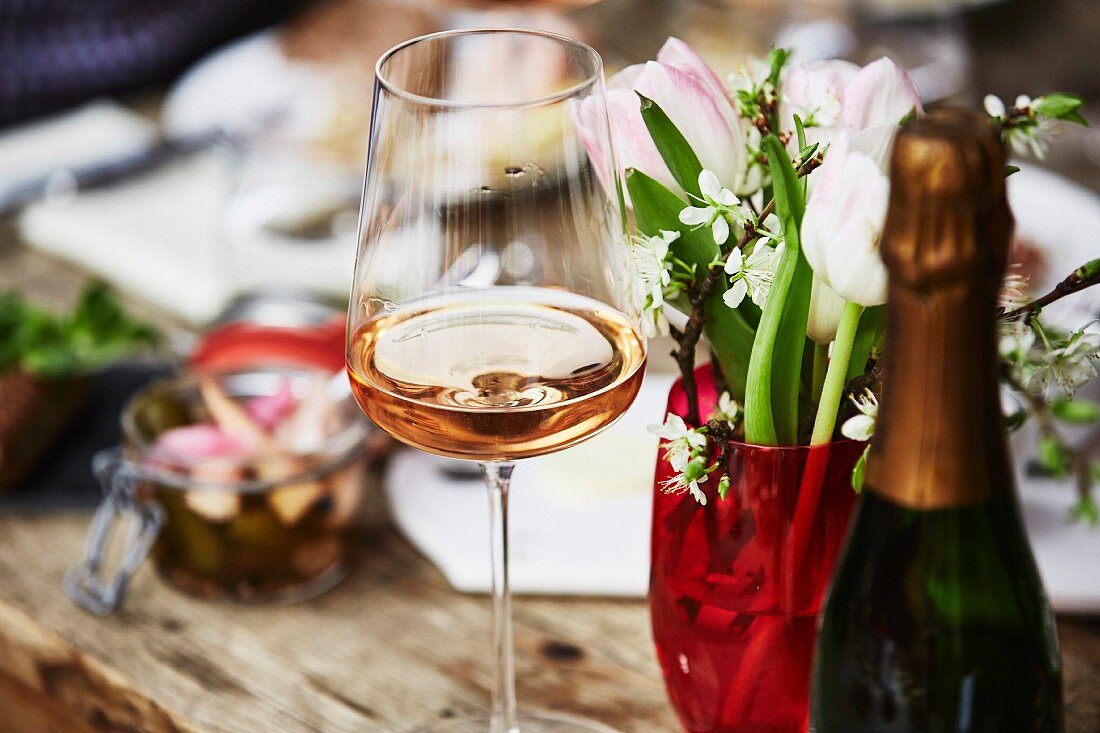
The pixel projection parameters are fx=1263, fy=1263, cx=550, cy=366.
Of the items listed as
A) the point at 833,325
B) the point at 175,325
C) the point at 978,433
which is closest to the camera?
the point at 978,433

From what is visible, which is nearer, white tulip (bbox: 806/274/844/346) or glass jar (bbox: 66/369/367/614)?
white tulip (bbox: 806/274/844/346)

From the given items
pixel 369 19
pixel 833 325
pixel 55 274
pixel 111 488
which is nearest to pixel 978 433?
pixel 833 325

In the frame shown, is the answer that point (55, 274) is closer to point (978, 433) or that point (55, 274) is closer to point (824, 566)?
point (824, 566)

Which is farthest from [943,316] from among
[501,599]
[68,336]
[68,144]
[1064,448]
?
[68,144]

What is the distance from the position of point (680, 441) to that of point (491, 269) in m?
0.11

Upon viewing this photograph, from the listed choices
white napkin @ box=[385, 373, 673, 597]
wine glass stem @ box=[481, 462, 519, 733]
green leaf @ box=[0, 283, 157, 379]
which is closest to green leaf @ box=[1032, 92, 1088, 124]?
wine glass stem @ box=[481, 462, 519, 733]

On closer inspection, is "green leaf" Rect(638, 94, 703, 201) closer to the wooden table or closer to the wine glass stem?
the wine glass stem

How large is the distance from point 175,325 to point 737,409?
746mm

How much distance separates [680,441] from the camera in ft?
1.69

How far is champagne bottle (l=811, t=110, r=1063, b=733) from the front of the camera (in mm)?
358

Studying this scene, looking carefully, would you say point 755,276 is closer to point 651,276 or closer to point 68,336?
point 651,276

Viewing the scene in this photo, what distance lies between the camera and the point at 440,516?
0.85 metres

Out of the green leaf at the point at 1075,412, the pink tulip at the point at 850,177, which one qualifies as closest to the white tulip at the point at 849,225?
the pink tulip at the point at 850,177

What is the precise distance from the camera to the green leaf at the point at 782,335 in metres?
0.47
